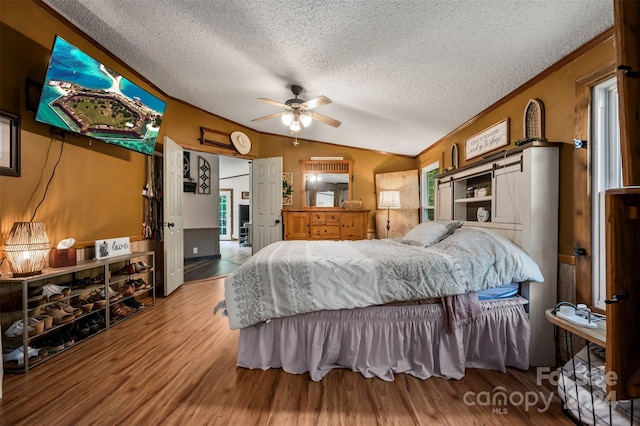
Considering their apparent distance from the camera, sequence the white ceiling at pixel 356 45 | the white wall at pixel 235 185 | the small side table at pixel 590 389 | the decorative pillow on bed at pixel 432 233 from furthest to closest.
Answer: the white wall at pixel 235 185 → the decorative pillow on bed at pixel 432 233 → the white ceiling at pixel 356 45 → the small side table at pixel 590 389

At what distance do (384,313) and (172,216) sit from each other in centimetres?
316

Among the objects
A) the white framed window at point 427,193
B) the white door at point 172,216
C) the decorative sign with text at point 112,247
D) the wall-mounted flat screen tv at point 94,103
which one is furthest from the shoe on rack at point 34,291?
the white framed window at point 427,193

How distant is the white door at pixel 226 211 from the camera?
9.29 meters

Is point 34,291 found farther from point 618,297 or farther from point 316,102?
point 618,297

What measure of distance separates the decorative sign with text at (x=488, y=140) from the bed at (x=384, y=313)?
123 centimetres

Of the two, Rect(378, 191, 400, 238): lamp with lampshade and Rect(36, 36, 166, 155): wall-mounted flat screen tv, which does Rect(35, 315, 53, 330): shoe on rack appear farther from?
Rect(378, 191, 400, 238): lamp with lampshade

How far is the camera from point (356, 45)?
198 cm

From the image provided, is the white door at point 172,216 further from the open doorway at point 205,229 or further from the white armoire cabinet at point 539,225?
the white armoire cabinet at point 539,225

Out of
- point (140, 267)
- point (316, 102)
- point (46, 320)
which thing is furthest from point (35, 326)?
point (316, 102)

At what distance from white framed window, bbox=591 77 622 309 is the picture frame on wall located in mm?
3977

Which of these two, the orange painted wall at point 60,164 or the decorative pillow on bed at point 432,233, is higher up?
the orange painted wall at point 60,164


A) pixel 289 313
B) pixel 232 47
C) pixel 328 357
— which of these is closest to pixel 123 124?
pixel 232 47

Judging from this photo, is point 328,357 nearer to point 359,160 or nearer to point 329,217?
point 329,217

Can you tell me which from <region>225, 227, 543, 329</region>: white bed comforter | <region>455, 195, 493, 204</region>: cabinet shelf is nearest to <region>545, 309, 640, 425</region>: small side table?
<region>225, 227, 543, 329</region>: white bed comforter
